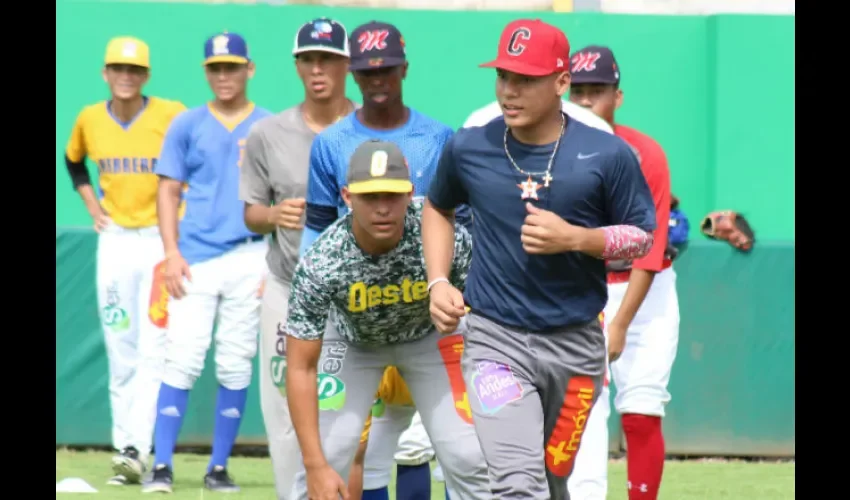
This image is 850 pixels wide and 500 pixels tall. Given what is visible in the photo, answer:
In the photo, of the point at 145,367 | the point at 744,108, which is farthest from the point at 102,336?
the point at 744,108

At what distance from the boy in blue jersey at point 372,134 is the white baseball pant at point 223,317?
2.59 meters

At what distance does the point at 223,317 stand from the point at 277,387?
2.06 metres

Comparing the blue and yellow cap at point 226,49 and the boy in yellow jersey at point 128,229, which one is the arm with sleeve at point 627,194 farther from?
the boy in yellow jersey at point 128,229

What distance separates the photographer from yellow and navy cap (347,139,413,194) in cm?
648

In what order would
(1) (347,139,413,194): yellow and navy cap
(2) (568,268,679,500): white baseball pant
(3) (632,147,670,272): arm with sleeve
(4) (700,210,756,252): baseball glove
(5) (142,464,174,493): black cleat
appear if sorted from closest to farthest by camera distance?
(1) (347,139,413,194): yellow and navy cap → (3) (632,147,670,272): arm with sleeve → (2) (568,268,679,500): white baseball pant → (5) (142,464,174,493): black cleat → (4) (700,210,756,252): baseball glove

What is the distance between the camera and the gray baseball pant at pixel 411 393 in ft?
22.5

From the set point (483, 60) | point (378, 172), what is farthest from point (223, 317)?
point (483, 60)

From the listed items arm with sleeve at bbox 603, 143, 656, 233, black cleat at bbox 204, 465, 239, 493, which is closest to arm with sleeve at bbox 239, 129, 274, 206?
black cleat at bbox 204, 465, 239, 493

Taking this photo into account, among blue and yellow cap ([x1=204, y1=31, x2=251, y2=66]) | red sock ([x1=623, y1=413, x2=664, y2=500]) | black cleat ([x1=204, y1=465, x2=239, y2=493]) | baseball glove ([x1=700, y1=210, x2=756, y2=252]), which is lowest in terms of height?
black cleat ([x1=204, y1=465, x2=239, y2=493])

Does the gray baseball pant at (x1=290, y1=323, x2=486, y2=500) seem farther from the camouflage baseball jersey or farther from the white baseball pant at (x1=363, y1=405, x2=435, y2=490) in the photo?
the white baseball pant at (x1=363, y1=405, x2=435, y2=490)

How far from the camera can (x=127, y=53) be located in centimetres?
1103

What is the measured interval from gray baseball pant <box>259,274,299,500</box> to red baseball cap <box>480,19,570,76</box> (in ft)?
7.12

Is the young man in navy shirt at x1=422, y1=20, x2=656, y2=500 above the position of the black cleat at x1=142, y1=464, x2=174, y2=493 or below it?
above
